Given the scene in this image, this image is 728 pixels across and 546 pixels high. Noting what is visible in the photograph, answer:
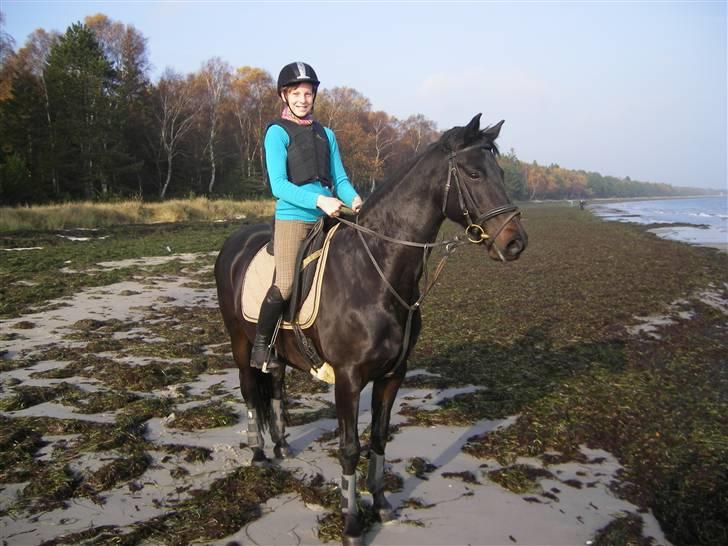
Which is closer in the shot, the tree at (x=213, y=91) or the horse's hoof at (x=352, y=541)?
the horse's hoof at (x=352, y=541)

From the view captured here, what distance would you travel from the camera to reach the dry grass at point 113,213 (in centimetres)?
2403

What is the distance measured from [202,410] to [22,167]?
114ft

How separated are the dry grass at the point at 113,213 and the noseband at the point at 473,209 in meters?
25.8

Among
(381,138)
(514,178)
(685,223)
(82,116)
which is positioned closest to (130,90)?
(82,116)

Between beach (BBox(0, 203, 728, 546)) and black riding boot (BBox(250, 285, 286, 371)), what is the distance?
104 cm

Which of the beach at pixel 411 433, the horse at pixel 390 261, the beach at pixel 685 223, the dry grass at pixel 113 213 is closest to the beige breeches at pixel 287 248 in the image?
the horse at pixel 390 261

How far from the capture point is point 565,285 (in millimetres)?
14328

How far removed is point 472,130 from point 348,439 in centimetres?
247

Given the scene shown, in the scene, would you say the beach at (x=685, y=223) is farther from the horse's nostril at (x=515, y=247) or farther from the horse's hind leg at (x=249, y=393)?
the horse's hind leg at (x=249, y=393)

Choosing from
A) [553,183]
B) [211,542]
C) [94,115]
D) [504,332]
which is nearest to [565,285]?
[504,332]

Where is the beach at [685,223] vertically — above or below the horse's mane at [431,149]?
below

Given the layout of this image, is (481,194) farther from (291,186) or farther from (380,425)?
(380,425)

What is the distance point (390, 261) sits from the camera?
12.0ft

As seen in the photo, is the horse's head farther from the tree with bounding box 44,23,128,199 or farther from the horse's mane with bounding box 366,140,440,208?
the tree with bounding box 44,23,128,199
